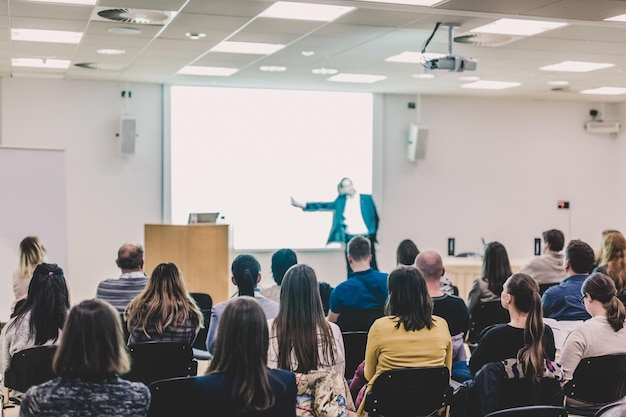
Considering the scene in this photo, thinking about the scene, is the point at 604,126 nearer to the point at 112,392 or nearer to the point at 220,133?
the point at 220,133

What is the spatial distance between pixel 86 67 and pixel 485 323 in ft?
18.8

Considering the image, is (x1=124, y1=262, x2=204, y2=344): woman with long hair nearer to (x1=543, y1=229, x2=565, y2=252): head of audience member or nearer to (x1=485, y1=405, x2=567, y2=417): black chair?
(x1=485, y1=405, x2=567, y2=417): black chair

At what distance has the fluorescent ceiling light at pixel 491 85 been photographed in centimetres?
1053

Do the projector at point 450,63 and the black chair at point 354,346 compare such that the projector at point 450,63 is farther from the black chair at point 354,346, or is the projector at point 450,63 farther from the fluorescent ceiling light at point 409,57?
the black chair at point 354,346

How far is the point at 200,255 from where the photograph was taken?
902 centimetres

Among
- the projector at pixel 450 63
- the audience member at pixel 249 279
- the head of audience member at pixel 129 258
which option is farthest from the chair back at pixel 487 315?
the head of audience member at pixel 129 258

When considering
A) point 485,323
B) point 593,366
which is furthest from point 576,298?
point 593,366

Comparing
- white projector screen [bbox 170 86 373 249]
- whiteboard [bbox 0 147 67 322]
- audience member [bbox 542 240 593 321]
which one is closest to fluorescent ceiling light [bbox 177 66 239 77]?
white projector screen [bbox 170 86 373 249]

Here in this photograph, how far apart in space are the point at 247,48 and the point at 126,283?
123 inches

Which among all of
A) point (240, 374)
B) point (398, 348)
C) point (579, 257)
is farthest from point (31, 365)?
point (579, 257)

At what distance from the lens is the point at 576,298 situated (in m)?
5.45

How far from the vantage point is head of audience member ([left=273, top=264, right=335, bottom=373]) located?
3.68 meters

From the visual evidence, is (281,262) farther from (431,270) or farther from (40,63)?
(40,63)

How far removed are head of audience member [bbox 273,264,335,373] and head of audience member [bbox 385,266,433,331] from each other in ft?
Result: 1.16
